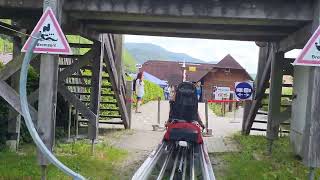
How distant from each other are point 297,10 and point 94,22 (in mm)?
4776

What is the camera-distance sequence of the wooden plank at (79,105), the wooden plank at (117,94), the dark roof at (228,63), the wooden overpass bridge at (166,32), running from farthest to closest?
1. the dark roof at (228,63)
2. the wooden plank at (117,94)
3. the wooden plank at (79,105)
4. the wooden overpass bridge at (166,32)

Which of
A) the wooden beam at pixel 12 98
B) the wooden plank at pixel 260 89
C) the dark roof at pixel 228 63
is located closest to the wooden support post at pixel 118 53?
the wooden plank at pixel 260 89

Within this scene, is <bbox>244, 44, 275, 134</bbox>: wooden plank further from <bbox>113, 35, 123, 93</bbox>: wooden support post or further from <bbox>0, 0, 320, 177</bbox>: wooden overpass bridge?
<bbox>113, 35, 123, 93</bbox>: wooden support post

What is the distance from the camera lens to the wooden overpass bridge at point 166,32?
837 cm

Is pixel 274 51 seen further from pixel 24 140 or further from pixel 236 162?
pixel 24 140

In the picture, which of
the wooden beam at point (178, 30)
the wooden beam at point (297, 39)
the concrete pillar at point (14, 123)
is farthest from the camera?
the concrete pillar at point (14, 123)

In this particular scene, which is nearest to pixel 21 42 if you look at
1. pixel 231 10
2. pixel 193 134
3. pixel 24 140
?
pixel 24 140

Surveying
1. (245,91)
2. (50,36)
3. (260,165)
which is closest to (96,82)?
(260,165)

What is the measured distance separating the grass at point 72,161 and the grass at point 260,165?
2349 mm

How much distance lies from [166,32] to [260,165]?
13.3 ft

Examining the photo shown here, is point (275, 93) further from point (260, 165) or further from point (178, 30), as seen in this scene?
point (178, 30)

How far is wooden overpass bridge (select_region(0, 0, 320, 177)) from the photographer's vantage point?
8.37 m

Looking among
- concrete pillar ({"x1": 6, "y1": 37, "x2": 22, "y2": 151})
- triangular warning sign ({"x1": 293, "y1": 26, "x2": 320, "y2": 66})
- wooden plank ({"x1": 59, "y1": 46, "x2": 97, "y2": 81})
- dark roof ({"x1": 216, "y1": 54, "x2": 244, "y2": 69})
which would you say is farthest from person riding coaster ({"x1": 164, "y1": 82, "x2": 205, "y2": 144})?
dark roof ({"x1": 216, "y1": 54, "x2": 244, "y2": 69})

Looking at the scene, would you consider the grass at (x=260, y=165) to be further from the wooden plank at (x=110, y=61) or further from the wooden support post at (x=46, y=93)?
the wooden plank at (x=110, y=61)
